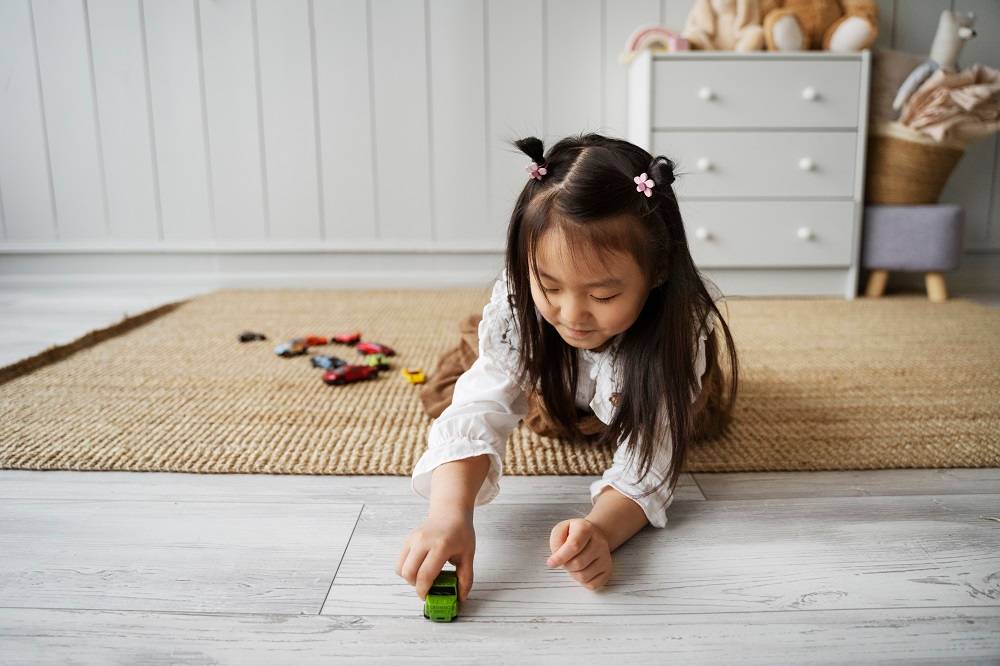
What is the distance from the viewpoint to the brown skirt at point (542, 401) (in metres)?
0.76

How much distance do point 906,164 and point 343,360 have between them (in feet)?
4.99

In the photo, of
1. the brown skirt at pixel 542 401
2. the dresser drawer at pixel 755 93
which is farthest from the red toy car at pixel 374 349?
the dresser drawer at pixel 755 93

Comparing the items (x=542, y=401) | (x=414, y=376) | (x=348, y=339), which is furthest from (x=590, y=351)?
(x=348, y=339)

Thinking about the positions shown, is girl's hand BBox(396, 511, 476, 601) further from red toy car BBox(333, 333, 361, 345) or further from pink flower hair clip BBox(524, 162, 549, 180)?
red toy car BBox(333, 333, 361, 345)

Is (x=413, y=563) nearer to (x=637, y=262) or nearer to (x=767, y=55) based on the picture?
(x=637, y=262)

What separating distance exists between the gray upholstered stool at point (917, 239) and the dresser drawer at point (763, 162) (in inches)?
5.0

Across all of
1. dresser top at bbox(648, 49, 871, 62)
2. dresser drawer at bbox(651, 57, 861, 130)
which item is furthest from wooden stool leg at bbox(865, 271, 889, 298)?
dresser top at bbox(648, 49, 871, 62)

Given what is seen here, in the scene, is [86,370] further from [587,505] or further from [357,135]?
[357,135]

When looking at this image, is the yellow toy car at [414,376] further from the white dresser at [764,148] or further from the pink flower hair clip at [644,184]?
the white dresser at [764,148]

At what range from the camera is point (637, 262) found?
604mm

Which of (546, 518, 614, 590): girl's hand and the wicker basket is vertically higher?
the wicker basket

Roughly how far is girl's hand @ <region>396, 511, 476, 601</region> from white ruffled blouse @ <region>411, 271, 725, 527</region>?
9cm

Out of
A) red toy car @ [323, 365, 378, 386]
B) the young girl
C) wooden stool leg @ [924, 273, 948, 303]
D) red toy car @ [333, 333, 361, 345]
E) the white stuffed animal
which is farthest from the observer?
wooden stool leg @ [924, 273, 948, 303]

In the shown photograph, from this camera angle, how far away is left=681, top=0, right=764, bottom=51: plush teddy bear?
181 centimetres
